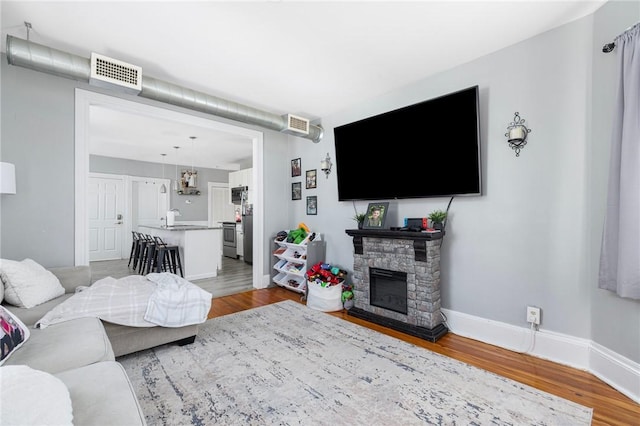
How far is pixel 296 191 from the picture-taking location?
4.71 metres

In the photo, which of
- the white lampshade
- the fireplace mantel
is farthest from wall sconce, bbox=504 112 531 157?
the white lampshade

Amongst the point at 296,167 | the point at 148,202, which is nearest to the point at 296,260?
the point at 296,167

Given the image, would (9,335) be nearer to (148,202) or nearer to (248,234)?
(248,234)

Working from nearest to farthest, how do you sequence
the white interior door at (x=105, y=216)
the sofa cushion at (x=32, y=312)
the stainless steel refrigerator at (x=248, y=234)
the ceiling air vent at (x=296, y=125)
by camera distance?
the sofa cushion at (x=32, y=312), the ceiling air vent at (x=296, y=125), the stainless steel refrigerator at (x=248, y=234), the white interior door at (x=105, y=216)

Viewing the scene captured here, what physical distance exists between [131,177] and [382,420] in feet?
26.1

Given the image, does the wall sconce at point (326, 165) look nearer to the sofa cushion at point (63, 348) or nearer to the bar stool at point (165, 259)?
the bar stool at point (165, 259)

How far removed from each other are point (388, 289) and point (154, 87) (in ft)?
10.3

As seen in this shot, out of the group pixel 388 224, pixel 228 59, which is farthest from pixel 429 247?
pixel 228 59

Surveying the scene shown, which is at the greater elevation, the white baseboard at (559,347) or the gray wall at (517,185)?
the gray wall at (517,185)

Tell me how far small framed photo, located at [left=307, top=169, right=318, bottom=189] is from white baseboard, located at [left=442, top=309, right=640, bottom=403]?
2463mm

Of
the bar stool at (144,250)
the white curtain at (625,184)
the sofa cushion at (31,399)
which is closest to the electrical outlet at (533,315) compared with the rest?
the white curtain at (625,184)

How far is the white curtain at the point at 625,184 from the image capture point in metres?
1.77

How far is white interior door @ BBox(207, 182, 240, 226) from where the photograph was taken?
847 centimetres

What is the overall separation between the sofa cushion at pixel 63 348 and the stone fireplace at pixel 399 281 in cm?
235
